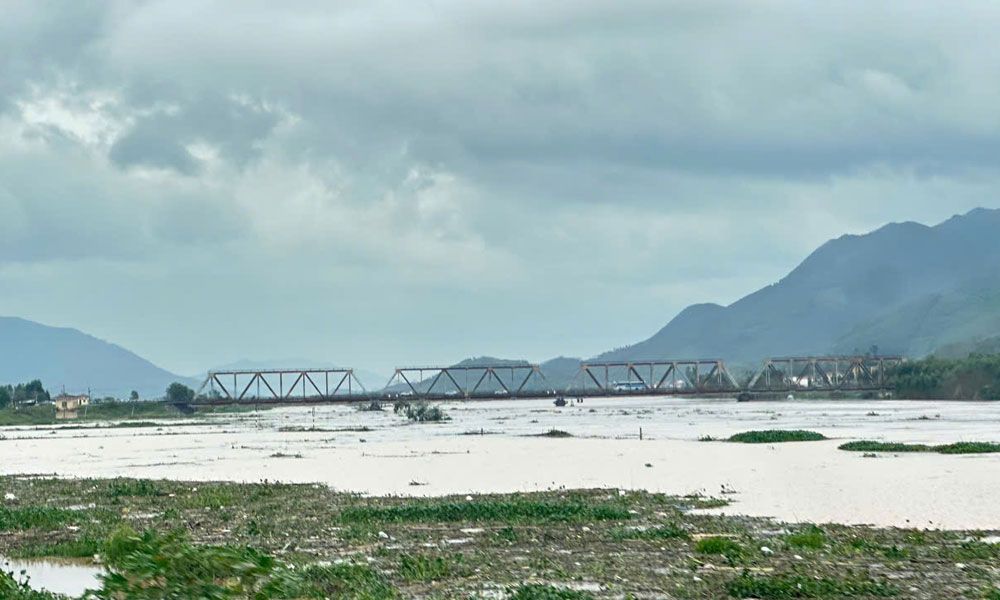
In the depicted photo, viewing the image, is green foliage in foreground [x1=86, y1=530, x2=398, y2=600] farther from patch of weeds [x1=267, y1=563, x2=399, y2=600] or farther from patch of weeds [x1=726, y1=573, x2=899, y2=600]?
patch of weeds [x1=726, y1=573, x2=899, y2=600]

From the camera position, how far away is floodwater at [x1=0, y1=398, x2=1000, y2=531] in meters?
38.3

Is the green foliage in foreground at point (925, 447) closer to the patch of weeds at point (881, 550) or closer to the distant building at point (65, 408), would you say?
the patch of weeds at point (881, 550)

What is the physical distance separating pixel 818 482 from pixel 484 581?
26643 mm

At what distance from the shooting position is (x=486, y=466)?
58406 mm

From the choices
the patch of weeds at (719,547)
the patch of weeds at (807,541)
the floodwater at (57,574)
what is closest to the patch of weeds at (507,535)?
the patch of weeds at (719,547)

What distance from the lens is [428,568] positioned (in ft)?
75.7

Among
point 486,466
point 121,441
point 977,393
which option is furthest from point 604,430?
point 977,393

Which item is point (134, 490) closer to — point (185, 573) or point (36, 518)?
Answer: point (36, 518)

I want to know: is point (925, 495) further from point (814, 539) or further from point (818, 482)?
point (814, 539)

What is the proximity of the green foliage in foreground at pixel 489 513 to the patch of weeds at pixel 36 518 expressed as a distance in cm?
747

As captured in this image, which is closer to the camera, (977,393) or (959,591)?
(959,591)

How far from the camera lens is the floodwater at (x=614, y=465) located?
126ft

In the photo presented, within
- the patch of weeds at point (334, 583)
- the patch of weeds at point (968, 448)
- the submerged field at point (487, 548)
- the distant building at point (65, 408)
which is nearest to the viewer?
the patch of weeds at point (334, 583)

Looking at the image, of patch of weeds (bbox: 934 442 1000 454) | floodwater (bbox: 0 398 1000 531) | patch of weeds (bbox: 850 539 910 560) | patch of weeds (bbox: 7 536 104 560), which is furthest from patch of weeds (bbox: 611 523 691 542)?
patch of weeds (bbox: 934 442 1000 454)
